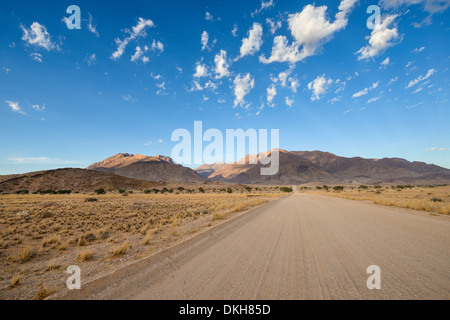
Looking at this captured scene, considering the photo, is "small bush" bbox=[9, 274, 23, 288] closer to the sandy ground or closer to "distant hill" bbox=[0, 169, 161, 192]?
the sandy ground

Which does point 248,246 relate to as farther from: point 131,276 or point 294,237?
point 131,276

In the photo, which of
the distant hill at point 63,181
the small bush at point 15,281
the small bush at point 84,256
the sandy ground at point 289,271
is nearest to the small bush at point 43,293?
the sandy ground at point 289,271

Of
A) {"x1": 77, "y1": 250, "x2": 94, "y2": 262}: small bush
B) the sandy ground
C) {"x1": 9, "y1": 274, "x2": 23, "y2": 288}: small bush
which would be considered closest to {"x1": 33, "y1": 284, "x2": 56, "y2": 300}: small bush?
the sandy ground

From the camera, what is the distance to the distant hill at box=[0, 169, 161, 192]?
2640 inches

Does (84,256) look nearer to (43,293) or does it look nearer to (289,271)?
(43,293)

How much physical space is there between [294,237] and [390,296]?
14.5ft

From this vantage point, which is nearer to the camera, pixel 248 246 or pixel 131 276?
pixel 131 276

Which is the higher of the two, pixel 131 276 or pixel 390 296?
pixel 390 296

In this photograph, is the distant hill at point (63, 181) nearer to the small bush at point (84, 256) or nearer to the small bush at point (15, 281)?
the small bush at point (84, 256)

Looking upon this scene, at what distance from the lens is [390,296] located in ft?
10.7

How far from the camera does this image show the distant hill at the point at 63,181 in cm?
6706

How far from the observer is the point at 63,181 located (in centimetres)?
7338

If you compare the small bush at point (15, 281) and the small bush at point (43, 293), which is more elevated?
the small bush at point (43, 293)

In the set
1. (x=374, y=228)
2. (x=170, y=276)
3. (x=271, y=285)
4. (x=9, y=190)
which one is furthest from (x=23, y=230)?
(x=9, y=190)
